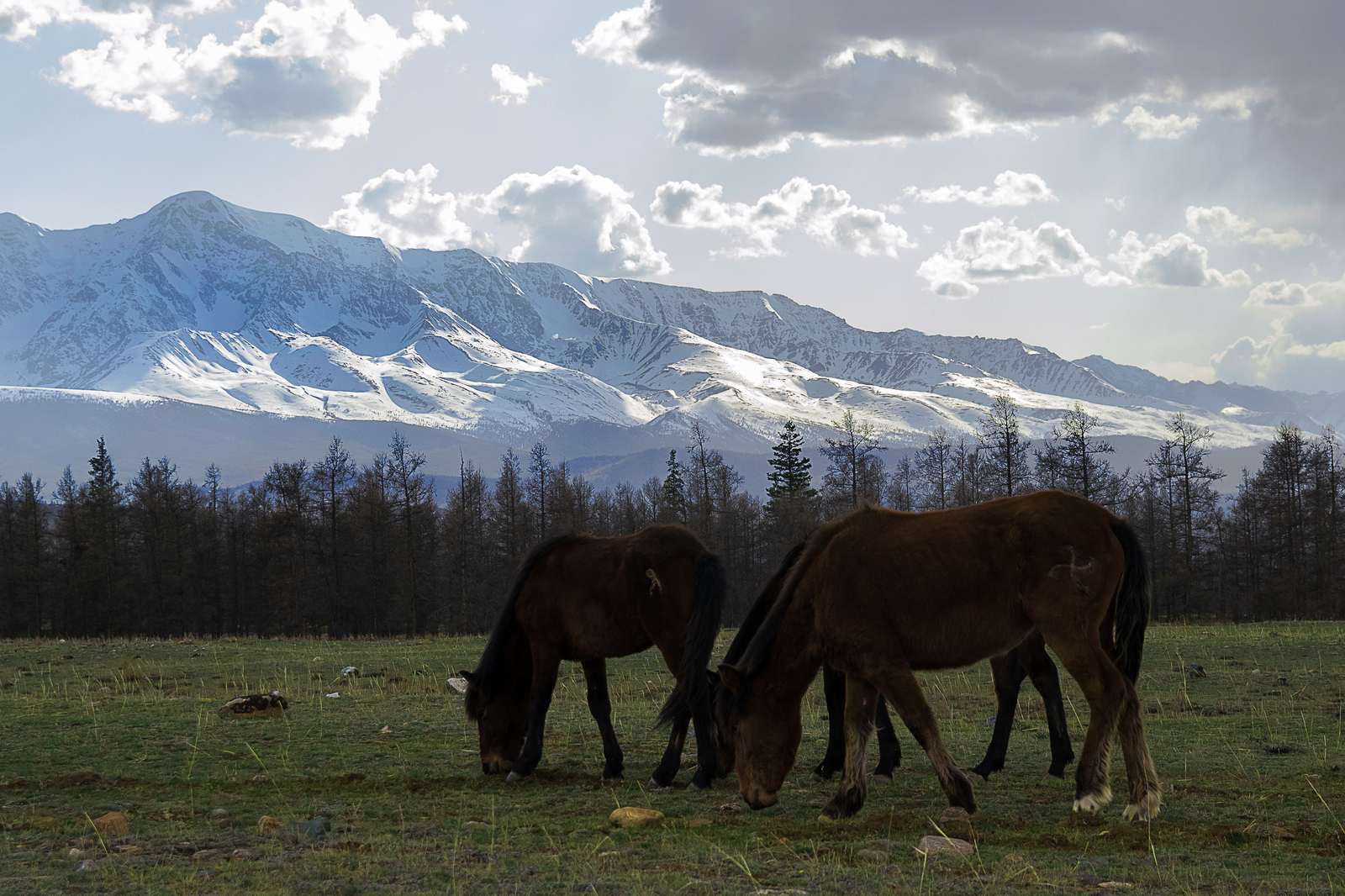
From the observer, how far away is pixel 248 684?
1816 cm

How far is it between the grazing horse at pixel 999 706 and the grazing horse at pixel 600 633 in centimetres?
45

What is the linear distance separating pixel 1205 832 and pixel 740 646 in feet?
11.8

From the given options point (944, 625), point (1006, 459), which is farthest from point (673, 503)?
point (944, 625)

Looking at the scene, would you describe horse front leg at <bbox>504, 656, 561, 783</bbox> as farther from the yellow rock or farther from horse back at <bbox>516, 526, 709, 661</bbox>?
the yellow rock

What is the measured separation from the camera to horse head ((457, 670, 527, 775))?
9.26 metres

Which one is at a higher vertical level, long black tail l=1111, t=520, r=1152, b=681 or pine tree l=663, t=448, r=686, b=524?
long black tail l=1111, t=520, r=1152, b=681

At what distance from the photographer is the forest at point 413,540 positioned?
5597cm

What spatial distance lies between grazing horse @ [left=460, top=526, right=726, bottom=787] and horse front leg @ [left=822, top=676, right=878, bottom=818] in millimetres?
1424

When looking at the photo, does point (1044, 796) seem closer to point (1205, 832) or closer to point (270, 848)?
point (1205, 832)

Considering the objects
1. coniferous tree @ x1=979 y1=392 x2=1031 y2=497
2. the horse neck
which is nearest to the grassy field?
the horse neck

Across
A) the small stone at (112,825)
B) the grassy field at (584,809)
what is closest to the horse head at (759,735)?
the grassy field at (584,809)

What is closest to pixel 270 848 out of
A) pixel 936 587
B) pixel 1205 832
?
pixel 936 587

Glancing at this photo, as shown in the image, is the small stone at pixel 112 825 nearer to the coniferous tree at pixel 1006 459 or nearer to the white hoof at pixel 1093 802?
the white hoof at pixel 1093 802

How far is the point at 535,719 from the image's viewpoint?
8.92 m
